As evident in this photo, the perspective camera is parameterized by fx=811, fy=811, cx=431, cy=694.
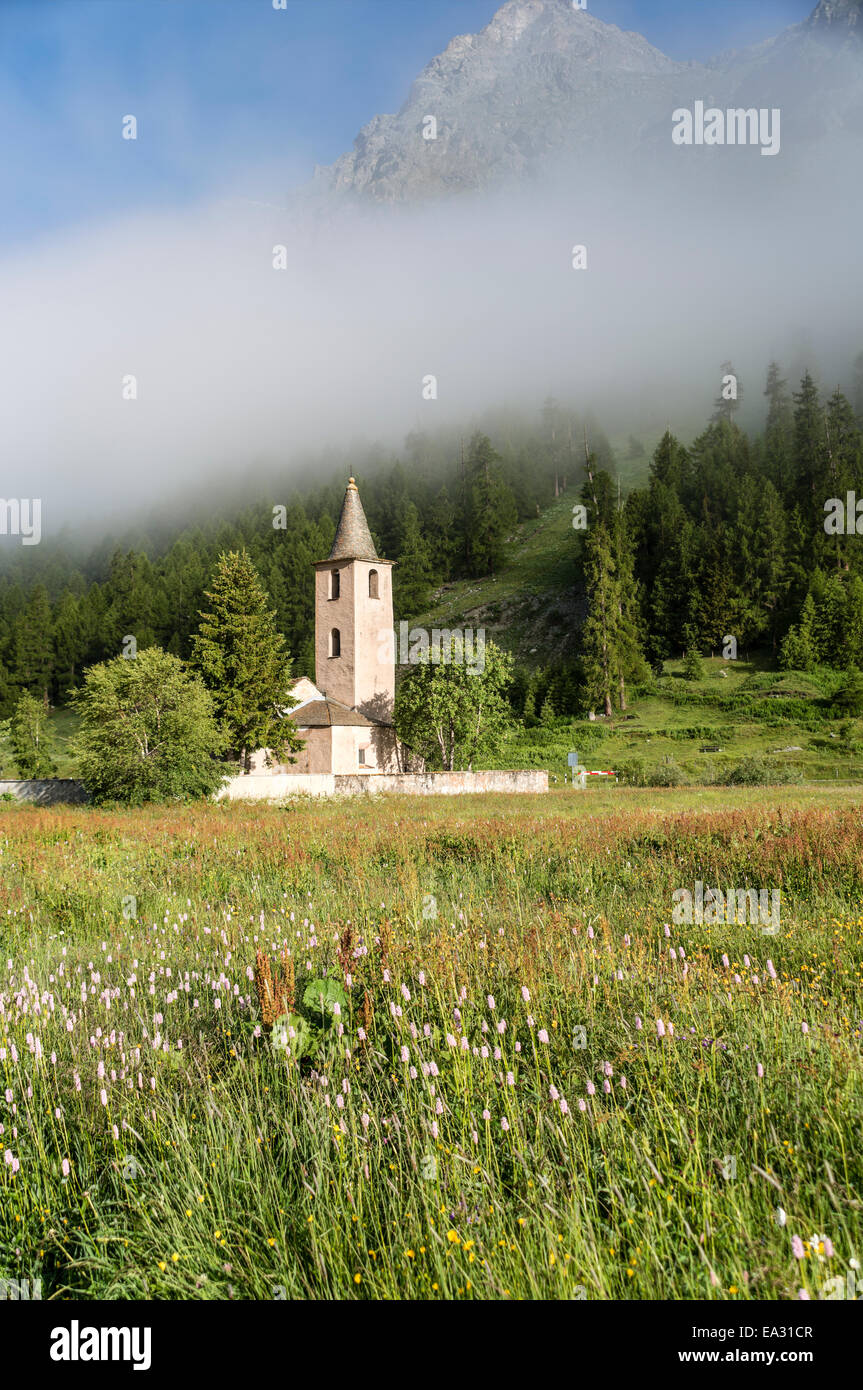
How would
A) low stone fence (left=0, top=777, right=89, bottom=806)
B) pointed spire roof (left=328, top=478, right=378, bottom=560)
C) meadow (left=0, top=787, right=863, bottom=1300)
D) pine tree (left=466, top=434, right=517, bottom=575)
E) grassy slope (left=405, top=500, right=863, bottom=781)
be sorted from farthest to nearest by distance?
pine tree (left=466, top=434, right=517, bottom=575)
pointed spire roof (left=328, top=478, right=378, bottom=560)
grassy slope (left=405, top=500, right=863, bottom=781)
low stone fence (left=0, top=777, right=89, bottom=806)
meadow (left=0, top=787, right=863, bottom=1300)

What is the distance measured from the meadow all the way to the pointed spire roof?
181ft

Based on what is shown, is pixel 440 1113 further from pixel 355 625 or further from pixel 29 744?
pixel 29 744

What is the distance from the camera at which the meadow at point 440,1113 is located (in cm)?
281

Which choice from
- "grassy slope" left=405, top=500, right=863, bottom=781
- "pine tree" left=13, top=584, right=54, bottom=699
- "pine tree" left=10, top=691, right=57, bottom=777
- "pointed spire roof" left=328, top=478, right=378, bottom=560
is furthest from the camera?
"pine tree" left=13, top=584, right=54, bottom=699

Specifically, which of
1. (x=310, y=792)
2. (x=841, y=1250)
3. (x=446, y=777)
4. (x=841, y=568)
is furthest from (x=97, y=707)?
(x=841, y=568)

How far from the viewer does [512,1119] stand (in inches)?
144

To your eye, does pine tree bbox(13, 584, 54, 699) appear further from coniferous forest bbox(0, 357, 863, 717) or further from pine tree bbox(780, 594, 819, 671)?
pine tree bbox(780, 594, 819, 671)

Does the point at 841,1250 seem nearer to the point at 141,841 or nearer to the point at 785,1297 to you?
the point at 785,1297

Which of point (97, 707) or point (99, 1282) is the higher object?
point (97, 707)

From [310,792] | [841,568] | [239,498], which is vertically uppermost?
[239,498]

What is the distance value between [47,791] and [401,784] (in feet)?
63.6

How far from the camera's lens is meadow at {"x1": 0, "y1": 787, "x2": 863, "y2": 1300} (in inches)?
111

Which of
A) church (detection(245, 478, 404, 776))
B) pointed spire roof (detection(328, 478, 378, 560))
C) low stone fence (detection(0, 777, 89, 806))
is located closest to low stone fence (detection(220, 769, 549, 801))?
low stone fence (detection(0, 777, 89, 806))
